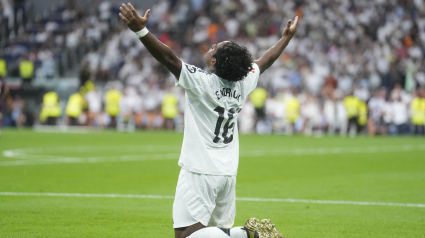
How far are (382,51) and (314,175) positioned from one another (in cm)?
2129

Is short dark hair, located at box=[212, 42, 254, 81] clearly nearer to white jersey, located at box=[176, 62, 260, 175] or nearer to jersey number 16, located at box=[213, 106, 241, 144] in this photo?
white jersey, located at box=[176, 62, 260, 175]

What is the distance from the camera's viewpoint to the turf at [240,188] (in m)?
7.09

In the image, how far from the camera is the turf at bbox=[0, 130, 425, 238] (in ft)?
23.2

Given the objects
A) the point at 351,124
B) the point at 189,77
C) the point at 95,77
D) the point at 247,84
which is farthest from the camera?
the point at 95,77

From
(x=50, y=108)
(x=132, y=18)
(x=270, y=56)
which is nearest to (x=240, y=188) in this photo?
(x=270, y=56)

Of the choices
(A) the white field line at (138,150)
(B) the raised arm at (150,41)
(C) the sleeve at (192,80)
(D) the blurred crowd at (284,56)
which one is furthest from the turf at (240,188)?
(D) the blurred crowd at (284,56)

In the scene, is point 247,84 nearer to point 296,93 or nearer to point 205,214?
point 205,214

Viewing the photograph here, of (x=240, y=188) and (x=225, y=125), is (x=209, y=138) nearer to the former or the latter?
(x=225, y=125)

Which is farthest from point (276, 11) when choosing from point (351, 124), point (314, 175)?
point (314, 175)

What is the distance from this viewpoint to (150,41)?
4750mm

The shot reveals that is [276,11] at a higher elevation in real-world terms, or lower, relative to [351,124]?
higher

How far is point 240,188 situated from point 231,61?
234 inches

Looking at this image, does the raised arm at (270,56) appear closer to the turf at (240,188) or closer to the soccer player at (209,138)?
the soccer player at (209,138)

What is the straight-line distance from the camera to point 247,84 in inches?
212
